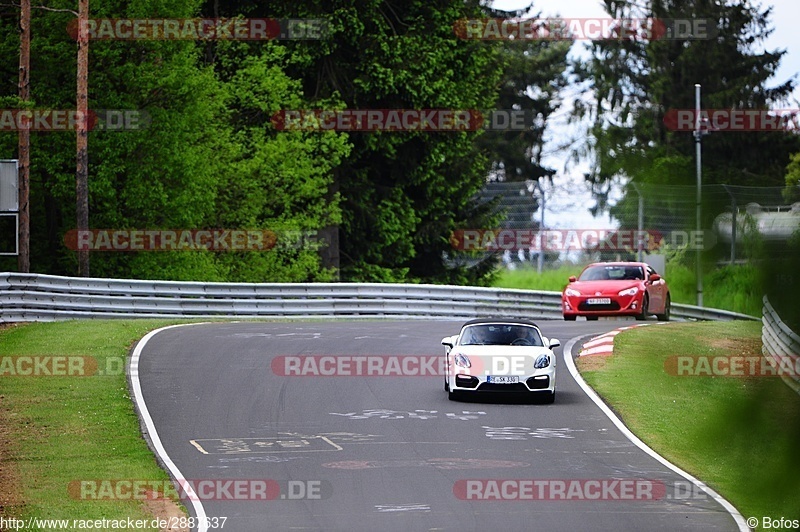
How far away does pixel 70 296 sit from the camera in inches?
1211

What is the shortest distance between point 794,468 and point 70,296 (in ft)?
95.5

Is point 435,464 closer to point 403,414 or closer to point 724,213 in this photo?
point 403,414

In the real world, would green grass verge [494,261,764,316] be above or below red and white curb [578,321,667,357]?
above

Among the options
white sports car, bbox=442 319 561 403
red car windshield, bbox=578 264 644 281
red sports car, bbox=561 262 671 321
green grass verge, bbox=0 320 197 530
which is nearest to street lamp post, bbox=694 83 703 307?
green grass verge, bbox=0 320 197 530

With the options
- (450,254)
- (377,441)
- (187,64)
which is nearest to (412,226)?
(450,254)

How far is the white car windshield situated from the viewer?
66.7 feet

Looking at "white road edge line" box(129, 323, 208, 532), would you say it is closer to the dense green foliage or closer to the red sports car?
the red sports car

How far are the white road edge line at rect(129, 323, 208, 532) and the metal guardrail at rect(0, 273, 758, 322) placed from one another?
4.62m

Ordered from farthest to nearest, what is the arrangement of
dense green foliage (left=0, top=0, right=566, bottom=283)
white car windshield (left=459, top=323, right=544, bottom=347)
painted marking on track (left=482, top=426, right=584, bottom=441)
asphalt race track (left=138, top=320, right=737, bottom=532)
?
dense green foliage (left=0, top=0, right=566, bottom=283)
white car windshield (left=459, top=323, right=544, bottom=347)
painted marking on track (left=482, top=426, right=584, bottom=441)
asphalt race track (left=138, top=320, right=737, bottom=532)

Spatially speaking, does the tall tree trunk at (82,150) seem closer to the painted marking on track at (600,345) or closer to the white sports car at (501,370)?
the painted marking on track at (600,345)

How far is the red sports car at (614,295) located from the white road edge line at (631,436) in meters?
4.90

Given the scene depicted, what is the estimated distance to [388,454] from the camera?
15227 millimetres

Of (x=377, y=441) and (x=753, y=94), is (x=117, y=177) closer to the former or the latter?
(x=377, y=441)

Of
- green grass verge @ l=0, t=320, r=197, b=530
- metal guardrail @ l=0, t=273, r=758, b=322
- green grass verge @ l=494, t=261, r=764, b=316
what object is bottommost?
green grass verge @ l=0, t=320, r=197, b=530
